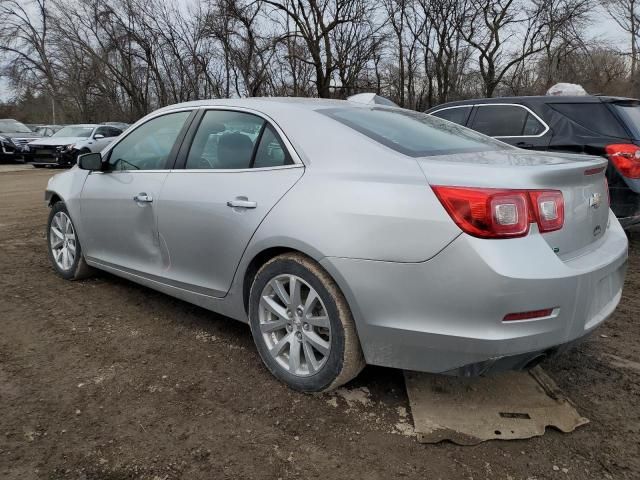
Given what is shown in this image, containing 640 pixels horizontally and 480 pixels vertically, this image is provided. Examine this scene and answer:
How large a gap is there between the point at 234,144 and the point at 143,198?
80cm

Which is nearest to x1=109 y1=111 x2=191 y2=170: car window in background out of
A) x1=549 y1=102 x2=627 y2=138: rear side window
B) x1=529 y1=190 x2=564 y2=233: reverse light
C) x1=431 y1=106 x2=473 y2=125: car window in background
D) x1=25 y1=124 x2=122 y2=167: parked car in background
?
x1=529 y1=190 x2=564 y2=233: reverse light

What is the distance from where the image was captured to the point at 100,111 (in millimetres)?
41281

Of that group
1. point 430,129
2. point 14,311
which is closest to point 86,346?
point 14,311

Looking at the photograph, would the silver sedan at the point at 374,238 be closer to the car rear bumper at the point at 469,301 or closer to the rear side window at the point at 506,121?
the car rear bumper at the point at 469,301

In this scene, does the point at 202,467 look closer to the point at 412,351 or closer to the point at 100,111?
the point at 412,351

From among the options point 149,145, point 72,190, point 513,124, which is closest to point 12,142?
point 72,190

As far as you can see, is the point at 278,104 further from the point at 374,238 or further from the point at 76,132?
the point at 76,132

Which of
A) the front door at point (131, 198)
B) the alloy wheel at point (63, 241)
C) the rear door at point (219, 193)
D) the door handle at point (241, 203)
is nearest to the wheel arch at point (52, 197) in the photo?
the alloy wheel at point (63, 241)

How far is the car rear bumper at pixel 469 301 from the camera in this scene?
204 centimetres

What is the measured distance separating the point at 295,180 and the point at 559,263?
125cm

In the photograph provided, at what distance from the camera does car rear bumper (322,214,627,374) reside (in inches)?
80.5

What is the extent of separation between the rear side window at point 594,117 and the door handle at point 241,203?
162 inches

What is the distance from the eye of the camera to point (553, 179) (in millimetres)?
2221

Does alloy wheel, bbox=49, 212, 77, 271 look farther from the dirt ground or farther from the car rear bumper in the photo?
the car rear bumper
